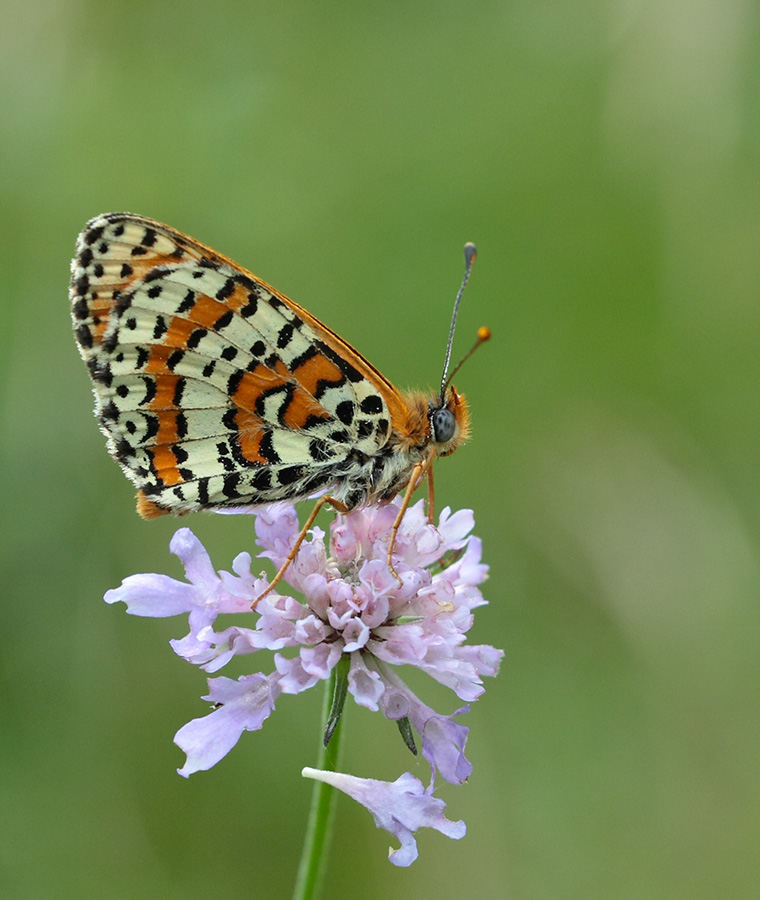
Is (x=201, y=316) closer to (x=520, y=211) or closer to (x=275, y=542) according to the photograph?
(x=275, y=542)

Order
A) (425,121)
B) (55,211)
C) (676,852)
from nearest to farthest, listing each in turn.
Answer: (676,852), (55,211), (425,121)

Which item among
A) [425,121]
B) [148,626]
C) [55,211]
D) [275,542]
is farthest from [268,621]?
[425,121]

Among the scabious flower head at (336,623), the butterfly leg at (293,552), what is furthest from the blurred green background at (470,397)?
the butterfly leg at (293,552)

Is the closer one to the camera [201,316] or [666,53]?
[201,316]

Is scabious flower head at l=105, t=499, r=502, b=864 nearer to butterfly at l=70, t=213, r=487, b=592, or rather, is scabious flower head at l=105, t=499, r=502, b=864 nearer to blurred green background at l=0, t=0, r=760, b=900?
butterfly at l=70, t=213, r=487, b=592

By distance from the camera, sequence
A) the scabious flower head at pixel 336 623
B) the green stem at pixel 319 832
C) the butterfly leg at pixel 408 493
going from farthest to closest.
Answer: the butterfly leg at pixel 408 493 → the scabious flower head at pixel 336 623 → the green stem at pixel 319 832

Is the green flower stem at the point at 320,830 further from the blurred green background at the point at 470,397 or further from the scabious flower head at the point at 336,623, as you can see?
the blurred green background at the point at 470,397
